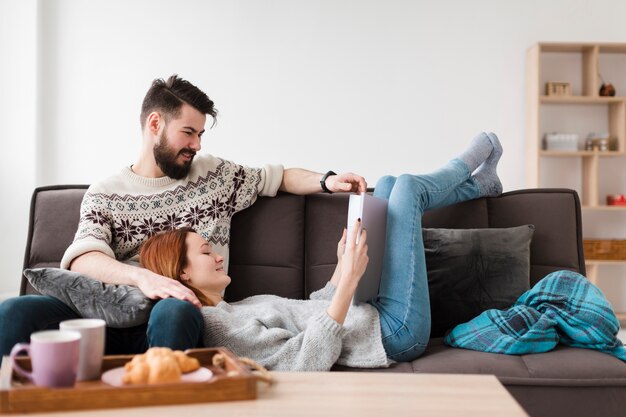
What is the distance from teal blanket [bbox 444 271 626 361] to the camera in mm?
1988

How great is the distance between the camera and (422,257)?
2.05 metres

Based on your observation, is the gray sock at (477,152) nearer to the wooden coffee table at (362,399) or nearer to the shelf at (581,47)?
the wooden coffee table at (362,399)

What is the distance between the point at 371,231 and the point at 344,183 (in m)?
0.34

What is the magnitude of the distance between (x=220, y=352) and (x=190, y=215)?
1011 millimetres

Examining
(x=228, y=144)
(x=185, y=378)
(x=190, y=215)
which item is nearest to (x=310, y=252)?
(x=190, y=215)

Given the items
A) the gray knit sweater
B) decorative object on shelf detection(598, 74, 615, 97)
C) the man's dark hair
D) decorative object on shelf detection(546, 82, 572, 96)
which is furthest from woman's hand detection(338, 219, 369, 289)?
decorative object on shelf detection(598, 74, 615, 97)

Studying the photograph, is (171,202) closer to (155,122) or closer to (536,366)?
(155,122)

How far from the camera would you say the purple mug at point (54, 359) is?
3.76ft

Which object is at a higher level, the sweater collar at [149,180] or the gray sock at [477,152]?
the gray sock at [477,152]

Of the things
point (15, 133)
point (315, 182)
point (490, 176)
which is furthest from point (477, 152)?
point (15, 133)

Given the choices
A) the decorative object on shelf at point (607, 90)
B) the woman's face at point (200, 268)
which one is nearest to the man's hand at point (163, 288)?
the woman's face at point (200, 268)

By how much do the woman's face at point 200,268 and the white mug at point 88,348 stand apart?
690 millimetres

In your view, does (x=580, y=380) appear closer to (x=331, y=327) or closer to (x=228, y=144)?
(x=331, y=327)

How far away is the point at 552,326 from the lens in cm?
202
